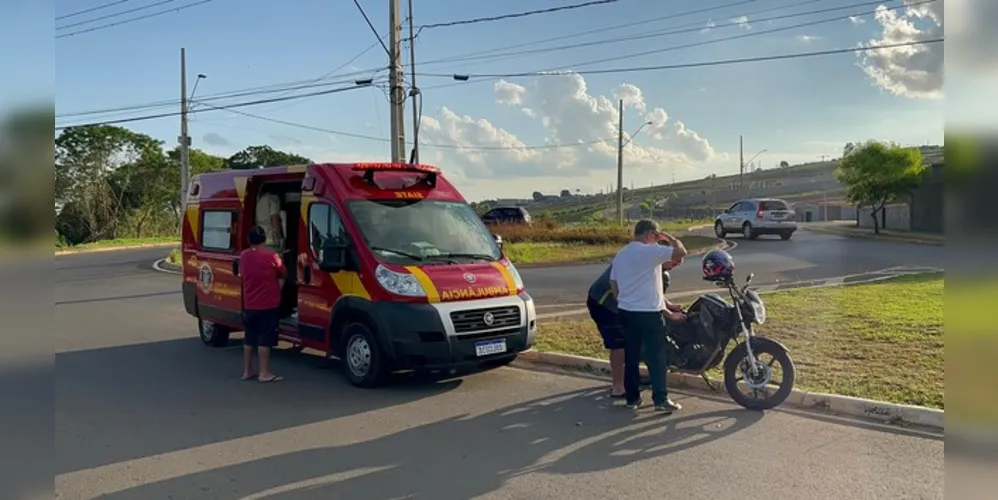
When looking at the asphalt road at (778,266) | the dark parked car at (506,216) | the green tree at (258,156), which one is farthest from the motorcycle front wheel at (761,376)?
the green tree at (258,156)

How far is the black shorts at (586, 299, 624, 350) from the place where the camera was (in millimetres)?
7320

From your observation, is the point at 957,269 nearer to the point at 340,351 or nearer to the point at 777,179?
the point at 340,351

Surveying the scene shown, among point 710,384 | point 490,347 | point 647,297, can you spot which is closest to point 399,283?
point 490,347

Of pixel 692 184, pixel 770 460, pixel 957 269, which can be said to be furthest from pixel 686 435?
pixel 692 184

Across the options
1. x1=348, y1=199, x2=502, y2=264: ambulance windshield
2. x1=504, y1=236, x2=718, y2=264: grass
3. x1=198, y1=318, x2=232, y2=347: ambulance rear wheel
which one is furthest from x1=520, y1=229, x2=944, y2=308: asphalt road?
x1=198, y1=318, x2=232, y2=347: ambulance rear wheel

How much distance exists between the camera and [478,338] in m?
7.78

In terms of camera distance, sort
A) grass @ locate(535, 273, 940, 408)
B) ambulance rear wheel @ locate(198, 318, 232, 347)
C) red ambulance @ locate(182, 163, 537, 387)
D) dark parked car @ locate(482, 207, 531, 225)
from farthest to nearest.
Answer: dark parked car @ locate(482, 207, 531, 225) → ambulance rear wheel @ locate(198, 318, 232, 347) → red ambulance @ locate(182, 163, 537, 387) → grass @ locate(535, 273, 940, 408)

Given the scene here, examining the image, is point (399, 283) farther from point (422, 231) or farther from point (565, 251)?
point (565, 251)

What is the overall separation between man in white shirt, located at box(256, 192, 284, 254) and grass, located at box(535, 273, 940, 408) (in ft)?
13.3

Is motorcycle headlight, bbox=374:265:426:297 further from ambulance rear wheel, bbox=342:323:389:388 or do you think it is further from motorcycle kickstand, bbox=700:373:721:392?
motorcycle kickstand, bbox=700:373:721:392

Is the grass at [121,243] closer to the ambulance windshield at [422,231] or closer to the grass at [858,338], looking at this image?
the ambulance windshield at [422,231]

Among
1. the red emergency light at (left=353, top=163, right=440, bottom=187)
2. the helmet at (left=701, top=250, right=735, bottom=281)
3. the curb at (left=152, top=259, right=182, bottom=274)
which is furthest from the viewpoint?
the curb at (left=152, top=259, right=182, bottom=274)

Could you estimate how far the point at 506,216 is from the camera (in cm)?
3828

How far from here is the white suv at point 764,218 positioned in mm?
30328
